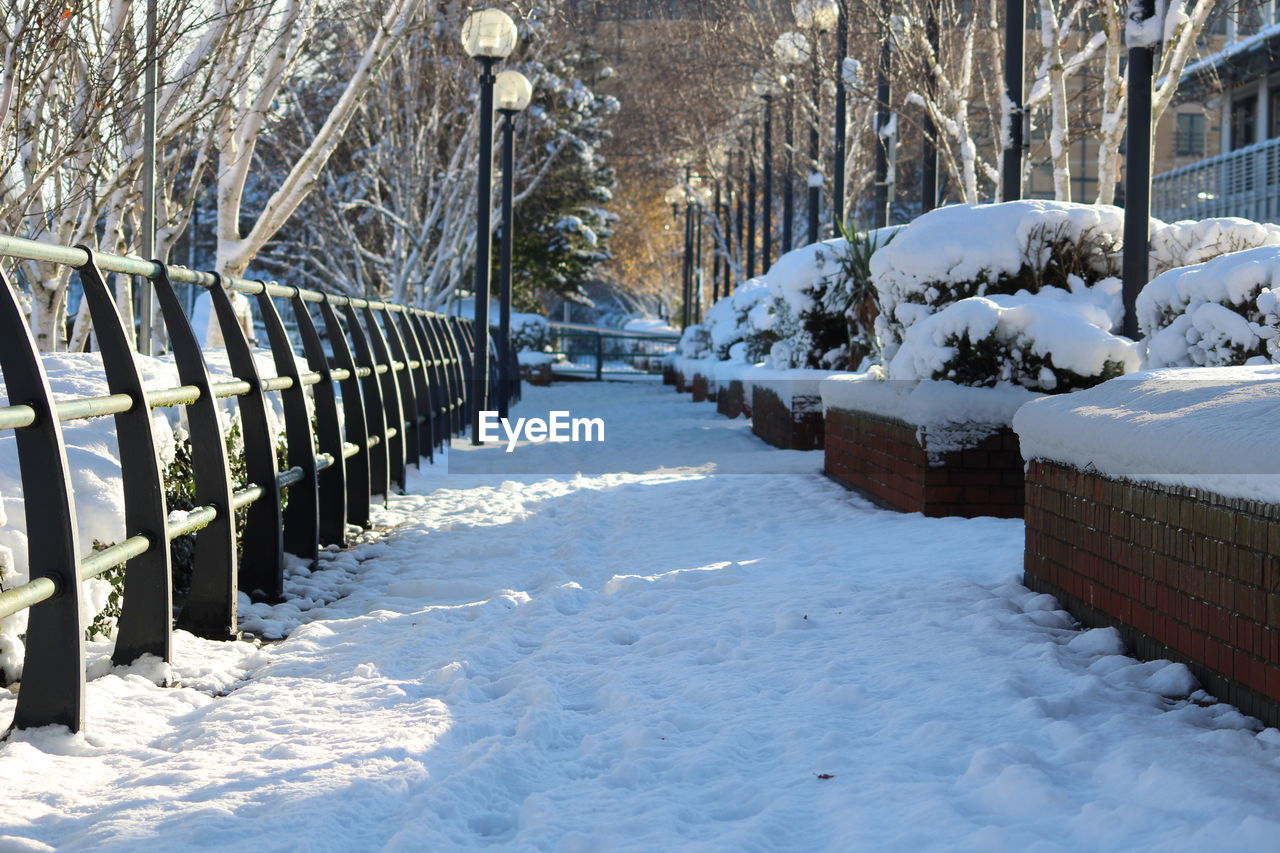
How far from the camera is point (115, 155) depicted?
9.11 m

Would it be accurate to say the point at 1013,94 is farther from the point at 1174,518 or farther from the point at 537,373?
the point at 537,373

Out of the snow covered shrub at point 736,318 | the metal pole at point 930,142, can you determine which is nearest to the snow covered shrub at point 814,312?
the metal pole at point 930,142

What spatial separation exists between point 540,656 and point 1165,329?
3602mm

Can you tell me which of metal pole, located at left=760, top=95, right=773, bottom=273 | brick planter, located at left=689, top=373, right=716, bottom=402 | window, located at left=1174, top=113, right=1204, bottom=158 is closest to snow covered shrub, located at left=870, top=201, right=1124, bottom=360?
brick planter, located at left=689, top=373, right=716, bottom=402

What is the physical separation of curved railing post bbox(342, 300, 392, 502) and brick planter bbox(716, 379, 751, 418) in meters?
7.29

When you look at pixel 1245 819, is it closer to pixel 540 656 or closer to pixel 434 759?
pixel 434 759

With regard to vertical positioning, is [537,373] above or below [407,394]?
below

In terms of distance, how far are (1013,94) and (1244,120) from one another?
2080 centimetres

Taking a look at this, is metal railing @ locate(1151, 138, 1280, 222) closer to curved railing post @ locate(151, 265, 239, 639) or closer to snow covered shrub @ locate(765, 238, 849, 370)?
snow covered shrub @ locate(765, 238, 849, 370)

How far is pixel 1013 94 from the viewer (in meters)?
10.0

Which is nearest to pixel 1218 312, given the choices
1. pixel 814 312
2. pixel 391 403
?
pixel 391 403

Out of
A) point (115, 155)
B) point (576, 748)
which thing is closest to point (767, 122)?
point (115, 155)

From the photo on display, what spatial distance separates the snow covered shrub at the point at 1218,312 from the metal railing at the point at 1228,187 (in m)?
17.6

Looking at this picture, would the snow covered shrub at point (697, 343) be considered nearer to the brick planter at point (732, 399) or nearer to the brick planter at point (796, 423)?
the brick planter at point (732, 399)
